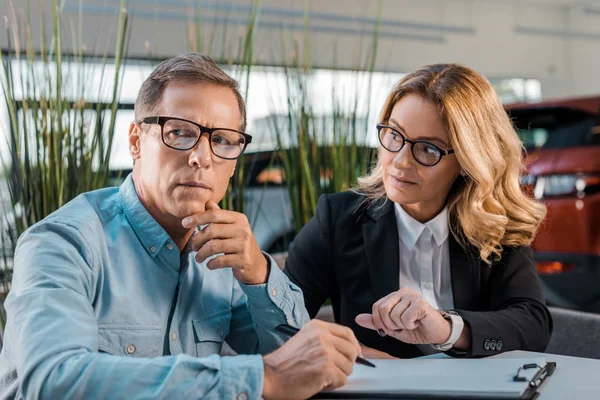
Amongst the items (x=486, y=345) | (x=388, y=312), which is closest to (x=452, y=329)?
(x=486, y=345)

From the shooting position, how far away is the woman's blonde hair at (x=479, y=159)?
178cm

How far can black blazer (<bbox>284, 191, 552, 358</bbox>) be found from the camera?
173 centimetres

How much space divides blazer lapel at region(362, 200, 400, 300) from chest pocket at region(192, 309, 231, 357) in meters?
0.54

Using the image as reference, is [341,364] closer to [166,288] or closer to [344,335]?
[344,335]

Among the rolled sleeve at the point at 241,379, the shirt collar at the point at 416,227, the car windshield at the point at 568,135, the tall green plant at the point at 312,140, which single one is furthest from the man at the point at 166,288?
the car windshield at the point at 568,135

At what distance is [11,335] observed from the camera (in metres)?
1.04

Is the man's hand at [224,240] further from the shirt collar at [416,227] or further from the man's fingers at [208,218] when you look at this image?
the shirt collar at [416,227]

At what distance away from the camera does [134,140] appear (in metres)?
1.35

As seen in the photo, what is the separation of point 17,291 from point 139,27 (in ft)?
26.5

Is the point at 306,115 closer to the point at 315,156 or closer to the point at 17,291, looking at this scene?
the point at 315,156

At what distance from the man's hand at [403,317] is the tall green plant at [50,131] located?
3.17 feet

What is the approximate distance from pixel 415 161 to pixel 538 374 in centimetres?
72

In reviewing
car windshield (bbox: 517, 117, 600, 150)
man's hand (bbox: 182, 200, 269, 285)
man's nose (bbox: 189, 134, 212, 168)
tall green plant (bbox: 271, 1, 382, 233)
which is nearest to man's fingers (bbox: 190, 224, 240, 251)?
man's hand (bbox: 182, 200, 269, 285)

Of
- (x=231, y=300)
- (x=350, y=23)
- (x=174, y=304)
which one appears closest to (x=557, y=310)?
(x=231, y=300)
